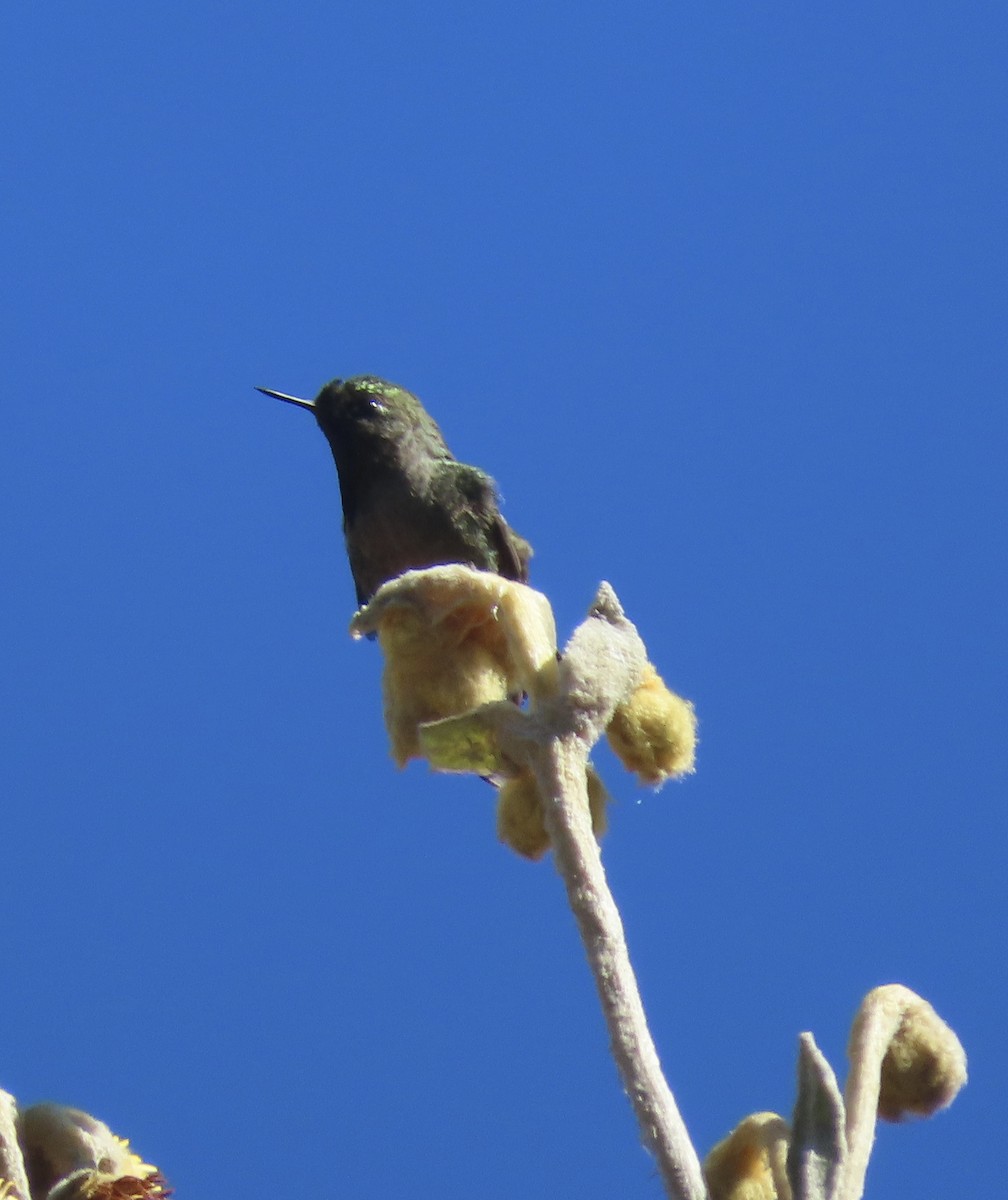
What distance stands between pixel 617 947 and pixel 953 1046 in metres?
0.29

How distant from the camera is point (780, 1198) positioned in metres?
0.96

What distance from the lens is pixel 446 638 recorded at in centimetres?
115

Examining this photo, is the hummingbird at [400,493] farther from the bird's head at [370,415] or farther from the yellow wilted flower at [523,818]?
the yellow wilted flower at [523,818]

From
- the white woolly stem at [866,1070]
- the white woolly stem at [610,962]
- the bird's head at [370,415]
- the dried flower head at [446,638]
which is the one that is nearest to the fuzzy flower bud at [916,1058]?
the white woolly stem at [866,1070]

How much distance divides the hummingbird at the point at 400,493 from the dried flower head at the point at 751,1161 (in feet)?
11.9

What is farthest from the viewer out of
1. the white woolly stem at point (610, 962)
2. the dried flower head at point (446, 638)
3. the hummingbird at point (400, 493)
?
the hummingbird at point (400, 493)

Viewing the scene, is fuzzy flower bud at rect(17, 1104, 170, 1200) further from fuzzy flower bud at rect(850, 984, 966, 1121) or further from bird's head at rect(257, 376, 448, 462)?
bird's head at rect(257, 376, 448, 462)

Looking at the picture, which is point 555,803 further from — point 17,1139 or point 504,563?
point 504,563

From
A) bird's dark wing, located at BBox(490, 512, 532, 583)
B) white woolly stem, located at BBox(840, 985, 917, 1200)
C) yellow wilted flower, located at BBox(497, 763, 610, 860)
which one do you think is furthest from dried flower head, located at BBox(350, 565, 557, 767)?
bird's dark wing, located at BBox(490, 512, 532, 583)

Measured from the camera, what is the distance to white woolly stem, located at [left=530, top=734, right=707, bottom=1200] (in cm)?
91

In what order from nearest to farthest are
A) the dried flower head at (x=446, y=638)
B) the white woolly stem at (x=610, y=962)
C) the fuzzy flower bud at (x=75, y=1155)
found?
the white woolly stem at (x=610, y=962)
the fuzzy flower bud at (x=75, y=1155)
the dried flower head at (x=446, y=638)

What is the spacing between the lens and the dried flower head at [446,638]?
1.13 metres

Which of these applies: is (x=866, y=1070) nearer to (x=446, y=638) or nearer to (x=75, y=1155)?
(x=446, y=638)

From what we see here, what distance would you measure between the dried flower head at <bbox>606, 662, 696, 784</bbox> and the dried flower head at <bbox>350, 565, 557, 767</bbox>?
0.08 meters
